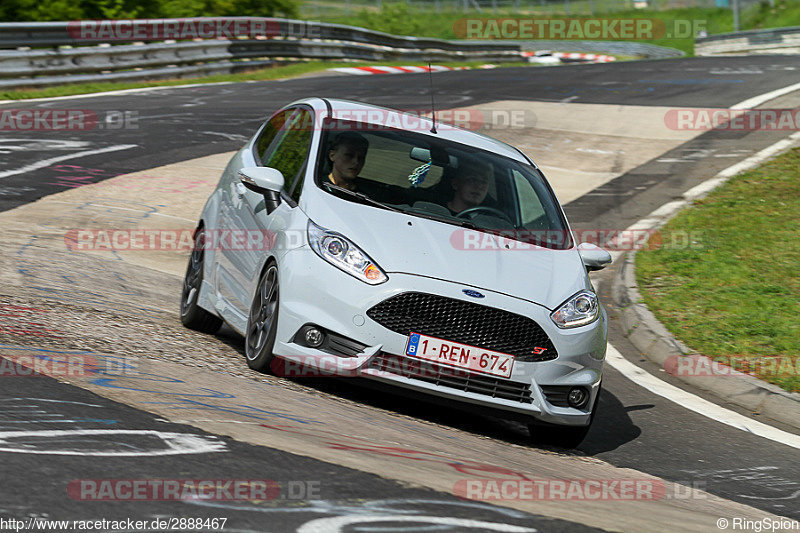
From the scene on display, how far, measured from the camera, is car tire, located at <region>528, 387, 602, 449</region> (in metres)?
6.18

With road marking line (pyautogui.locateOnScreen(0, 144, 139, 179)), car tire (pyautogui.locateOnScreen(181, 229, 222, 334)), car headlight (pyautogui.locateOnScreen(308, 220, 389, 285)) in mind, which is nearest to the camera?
car headlight (pyautogui.locateOnScreen(308, 220, 389, 285))

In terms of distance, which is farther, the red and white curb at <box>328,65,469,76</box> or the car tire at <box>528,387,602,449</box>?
the red and white curb at <box>328,65,469,76</box>

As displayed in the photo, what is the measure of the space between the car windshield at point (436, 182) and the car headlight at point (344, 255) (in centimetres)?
58

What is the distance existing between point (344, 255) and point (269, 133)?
2272 millimetres

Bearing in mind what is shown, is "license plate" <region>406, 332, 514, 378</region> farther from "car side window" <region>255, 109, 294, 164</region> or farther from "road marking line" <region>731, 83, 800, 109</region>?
"road marking line" <region>731, 83, 800, 109</region>

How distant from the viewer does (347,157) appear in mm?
6961

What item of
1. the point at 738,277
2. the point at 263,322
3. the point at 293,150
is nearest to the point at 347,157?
the point at 293,150

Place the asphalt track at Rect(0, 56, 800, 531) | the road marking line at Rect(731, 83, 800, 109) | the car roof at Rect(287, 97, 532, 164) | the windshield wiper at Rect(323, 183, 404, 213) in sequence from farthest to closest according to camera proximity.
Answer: the road marking line at Rect(731, 83, 800, 109) → the car roof at Rect(287, 97, 532, 164) → the windshield wiper at Rect(323, 183, 404, 213) → the asphalt track at Rect(0, 56, 800, 531)

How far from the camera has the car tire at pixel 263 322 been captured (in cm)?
607

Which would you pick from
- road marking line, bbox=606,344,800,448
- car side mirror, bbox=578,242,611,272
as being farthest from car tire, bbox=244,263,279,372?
road marking line, bbox=606,344,800,448

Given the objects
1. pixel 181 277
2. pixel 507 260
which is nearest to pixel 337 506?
pixel 507 260

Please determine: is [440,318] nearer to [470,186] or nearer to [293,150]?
[470,186]

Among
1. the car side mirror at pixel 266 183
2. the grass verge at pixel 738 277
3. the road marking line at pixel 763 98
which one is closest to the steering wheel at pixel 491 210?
the car side mirror at pixel 266 183

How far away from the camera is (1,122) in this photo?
16.8 m
